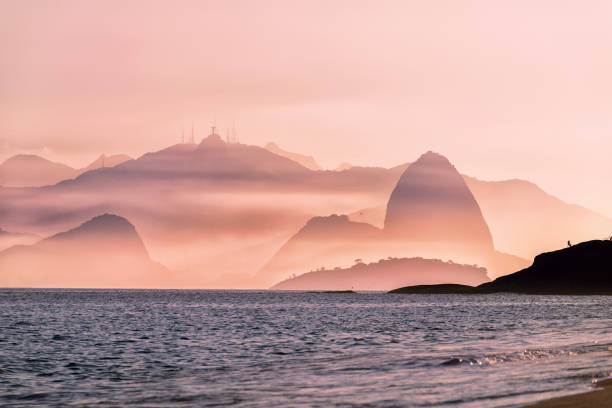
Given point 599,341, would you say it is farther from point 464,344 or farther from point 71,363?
point 71,363

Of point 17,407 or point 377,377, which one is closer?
point 17,407

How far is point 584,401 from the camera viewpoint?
2530 cm

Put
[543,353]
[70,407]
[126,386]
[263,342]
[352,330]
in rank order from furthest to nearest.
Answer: [352,330]
[263,342]
[543,353]
[126,386]
[70,407]

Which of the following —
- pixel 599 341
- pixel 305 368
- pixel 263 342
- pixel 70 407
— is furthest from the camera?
pixel 263 342

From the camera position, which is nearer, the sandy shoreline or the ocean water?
the sandy shoreline

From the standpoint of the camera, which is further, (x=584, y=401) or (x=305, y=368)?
(x=305, y=368)

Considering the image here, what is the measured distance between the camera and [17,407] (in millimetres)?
31203

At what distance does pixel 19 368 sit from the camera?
44.8m

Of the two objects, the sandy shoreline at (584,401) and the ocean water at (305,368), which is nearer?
the sandy shoreline at (584,401)

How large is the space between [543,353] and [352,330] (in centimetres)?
3533

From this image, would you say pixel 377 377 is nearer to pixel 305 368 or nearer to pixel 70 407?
pixel 305 368

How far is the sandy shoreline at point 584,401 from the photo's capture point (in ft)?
80.8

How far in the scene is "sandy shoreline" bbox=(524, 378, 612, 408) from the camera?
80.8ft

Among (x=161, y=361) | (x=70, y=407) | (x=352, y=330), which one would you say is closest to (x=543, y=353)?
(x=161, y=361)
